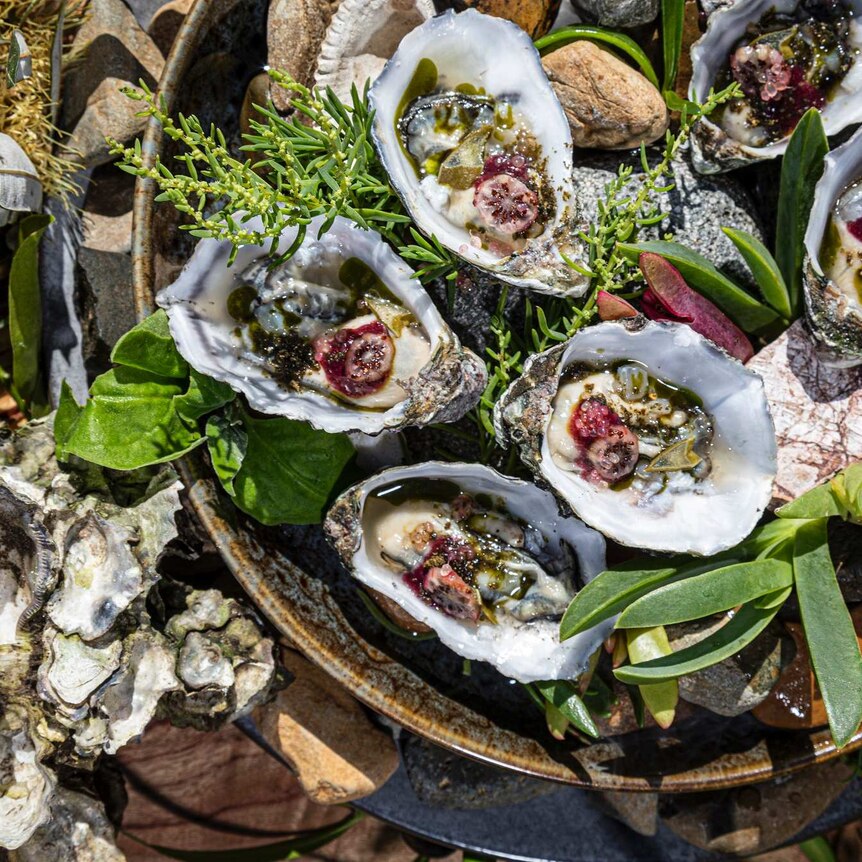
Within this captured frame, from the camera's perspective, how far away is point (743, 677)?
4.86 ft

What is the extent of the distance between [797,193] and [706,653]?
0.67 meters

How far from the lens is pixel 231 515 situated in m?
1.42

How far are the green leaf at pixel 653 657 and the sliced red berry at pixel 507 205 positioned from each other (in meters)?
0.63

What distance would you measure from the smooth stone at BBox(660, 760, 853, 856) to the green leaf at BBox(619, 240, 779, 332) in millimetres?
1018

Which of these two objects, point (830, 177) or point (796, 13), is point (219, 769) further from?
point (796, 13)

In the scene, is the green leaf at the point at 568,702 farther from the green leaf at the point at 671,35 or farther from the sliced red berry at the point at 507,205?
the green leaf at the point at 671,35

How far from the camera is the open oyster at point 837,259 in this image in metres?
1.27

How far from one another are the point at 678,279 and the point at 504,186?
0.29m

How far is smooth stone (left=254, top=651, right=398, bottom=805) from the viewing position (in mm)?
1743

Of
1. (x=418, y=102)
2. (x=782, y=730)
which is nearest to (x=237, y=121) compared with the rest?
(x=418, y=102)

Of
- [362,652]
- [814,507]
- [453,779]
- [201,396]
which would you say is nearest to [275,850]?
[453,779]

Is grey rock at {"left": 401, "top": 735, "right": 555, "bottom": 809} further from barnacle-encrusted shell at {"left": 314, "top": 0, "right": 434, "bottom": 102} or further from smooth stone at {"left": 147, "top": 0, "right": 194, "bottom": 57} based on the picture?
smooth stone at {"left": 147, "top": 0, "right": 194, "bottom": 57}

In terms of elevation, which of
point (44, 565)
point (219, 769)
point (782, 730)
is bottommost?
→ point (219, 769)

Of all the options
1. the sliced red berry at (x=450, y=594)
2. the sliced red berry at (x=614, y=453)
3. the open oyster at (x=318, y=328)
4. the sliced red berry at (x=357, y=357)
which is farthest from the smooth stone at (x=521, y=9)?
the sliced red berry at (x=450, y=594)
